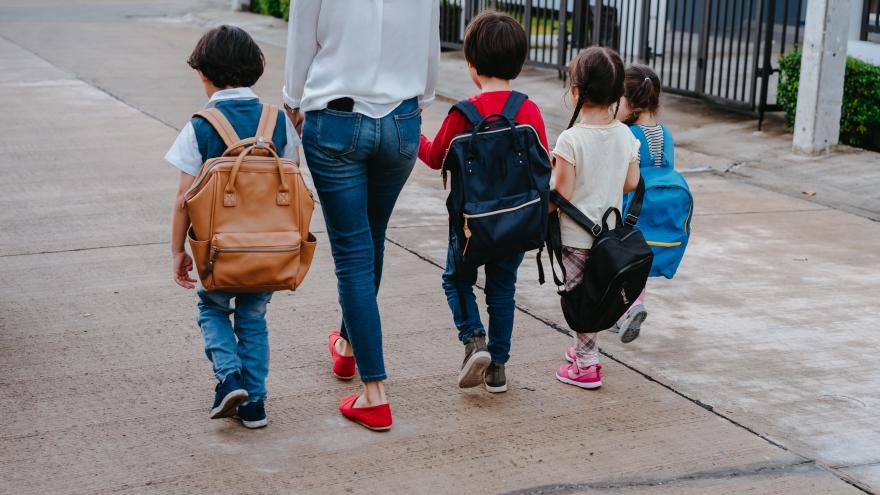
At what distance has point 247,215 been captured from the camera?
3.81 metres

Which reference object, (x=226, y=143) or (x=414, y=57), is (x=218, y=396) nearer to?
(x=226, y=143)

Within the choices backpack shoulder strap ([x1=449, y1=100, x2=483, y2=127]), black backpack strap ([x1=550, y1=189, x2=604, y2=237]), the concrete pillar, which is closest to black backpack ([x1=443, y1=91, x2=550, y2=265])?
backpack shoulder strap ([x1=449, y1=100, x2=483, y2=127])

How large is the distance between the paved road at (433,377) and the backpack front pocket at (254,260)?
A: 1.99 feet

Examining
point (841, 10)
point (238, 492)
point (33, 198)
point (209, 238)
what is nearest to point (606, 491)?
point (238, 492)

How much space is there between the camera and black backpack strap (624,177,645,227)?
465 centimetres

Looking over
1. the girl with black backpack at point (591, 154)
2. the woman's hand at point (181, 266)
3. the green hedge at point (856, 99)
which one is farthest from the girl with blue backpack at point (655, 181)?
the green hedge at point (856, 99)

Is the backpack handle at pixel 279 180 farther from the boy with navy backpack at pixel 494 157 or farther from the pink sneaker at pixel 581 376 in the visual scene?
the pink sneaker at pixel 581 376

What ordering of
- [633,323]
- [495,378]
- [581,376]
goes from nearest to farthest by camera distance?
1. [495,378]
2. [581,376]
3. [633,323]

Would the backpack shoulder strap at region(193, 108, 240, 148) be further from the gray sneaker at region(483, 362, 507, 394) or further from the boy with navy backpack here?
the gray sneaker at region(483, 362, 507, 394)

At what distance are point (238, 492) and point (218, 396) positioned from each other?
46cm

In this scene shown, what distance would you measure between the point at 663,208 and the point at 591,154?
2.00ft

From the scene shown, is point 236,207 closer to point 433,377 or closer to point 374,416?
point 374,416

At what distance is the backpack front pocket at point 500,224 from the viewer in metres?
4.06

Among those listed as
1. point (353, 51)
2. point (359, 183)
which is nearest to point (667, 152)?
point (359, 183)
